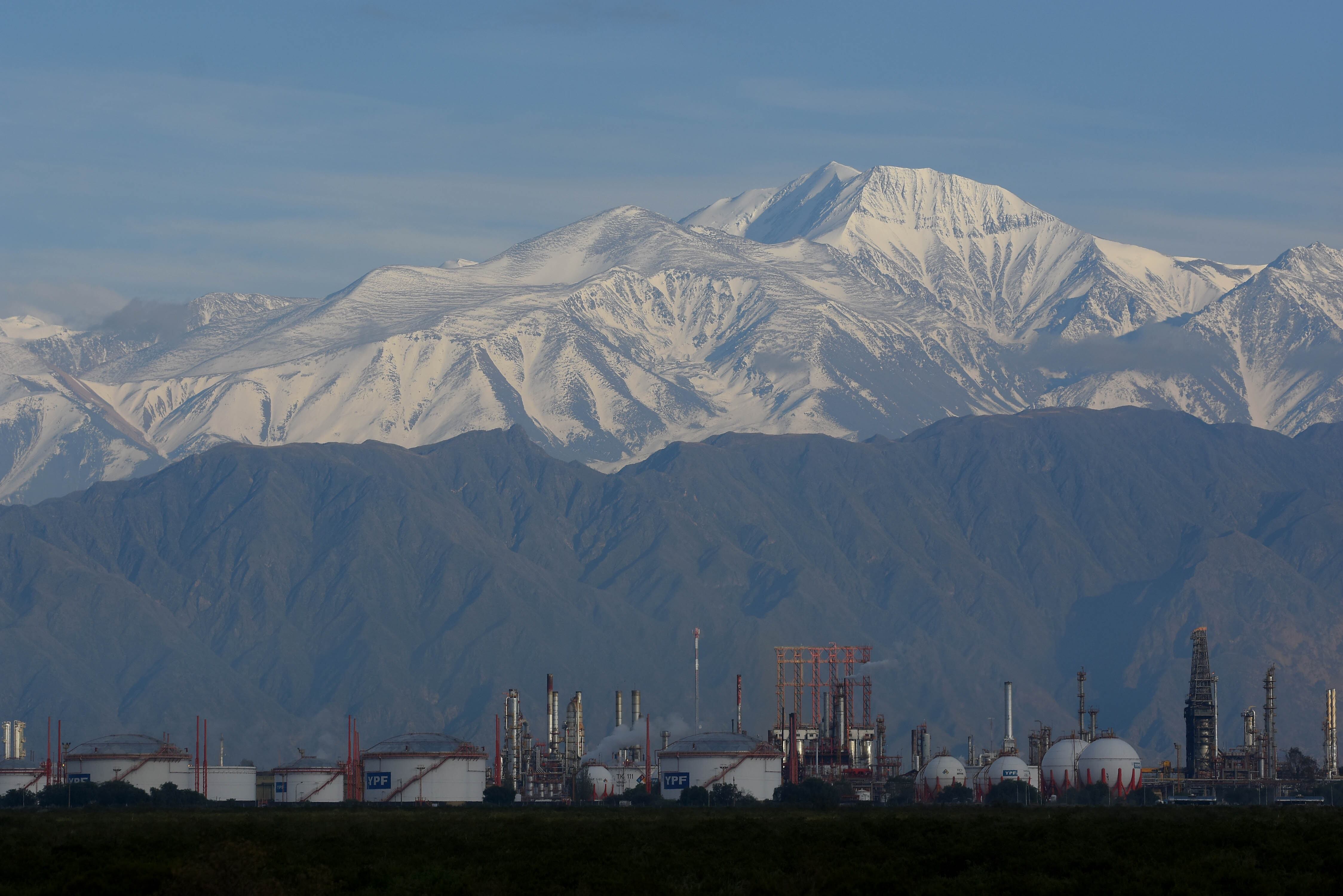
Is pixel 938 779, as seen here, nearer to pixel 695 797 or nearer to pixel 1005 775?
pixel 1005 775

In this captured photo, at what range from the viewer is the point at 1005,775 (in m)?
196

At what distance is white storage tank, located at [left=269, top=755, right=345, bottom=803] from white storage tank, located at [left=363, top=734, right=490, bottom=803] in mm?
4907

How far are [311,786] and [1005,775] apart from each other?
208ft

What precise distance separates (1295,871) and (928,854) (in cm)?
1483

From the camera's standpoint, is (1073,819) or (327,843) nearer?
(327,843)

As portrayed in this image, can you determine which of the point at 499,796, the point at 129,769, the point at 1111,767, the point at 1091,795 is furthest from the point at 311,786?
the point at 1111,767

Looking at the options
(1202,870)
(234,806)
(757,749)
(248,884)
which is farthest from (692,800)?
(248,884)

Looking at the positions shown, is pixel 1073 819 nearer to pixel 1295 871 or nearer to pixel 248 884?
pixel 1295 871

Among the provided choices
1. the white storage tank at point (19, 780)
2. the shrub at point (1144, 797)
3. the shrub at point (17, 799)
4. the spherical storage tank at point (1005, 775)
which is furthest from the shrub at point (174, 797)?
the shrub at point (1144, 797)

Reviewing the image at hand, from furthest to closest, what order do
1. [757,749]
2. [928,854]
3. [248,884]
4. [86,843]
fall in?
[757,749]
[86,843]
[928,854]
[248,884]

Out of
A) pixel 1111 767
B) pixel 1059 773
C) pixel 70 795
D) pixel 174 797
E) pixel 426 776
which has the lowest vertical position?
pixel 1059 773

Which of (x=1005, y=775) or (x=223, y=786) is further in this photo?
(x=223, y=786)

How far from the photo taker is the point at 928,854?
81.6 metres

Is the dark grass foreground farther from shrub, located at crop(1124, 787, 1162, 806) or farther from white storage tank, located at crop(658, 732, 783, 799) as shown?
white storage tank, located at crop(658, 732, 783, 799)
